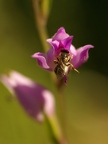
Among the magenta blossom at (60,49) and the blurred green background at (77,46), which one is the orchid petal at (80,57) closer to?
the magenta blossom at (60,49)

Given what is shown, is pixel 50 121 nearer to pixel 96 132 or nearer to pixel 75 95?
pixel 96 132

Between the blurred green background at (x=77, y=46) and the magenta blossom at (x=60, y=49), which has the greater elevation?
the blurred green background at (x=77, y=46)

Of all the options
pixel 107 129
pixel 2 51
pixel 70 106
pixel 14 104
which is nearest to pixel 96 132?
pixel 107 129

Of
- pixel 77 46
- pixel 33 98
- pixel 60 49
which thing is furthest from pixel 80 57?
pixel 77 46

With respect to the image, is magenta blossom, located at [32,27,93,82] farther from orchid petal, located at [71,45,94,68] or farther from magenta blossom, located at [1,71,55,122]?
magenta blossom, located at [1,71,55,122]

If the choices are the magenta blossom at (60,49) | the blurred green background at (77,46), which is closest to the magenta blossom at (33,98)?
the magenta blossom at (60,49)

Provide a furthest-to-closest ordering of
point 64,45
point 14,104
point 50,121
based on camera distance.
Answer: point 14,104 → point 50,121 → point 64,45

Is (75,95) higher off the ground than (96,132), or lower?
higher
